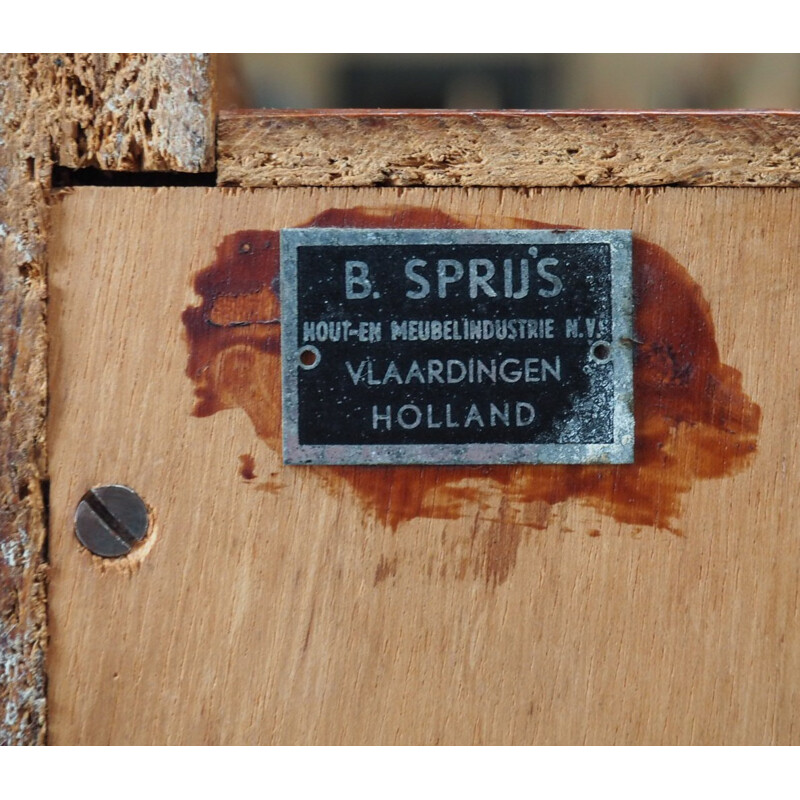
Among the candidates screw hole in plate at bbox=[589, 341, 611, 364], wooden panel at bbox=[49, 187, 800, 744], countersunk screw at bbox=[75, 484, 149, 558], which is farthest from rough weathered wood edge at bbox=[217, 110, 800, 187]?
countersunk screw at bbox=[75, 484, 149, 558]

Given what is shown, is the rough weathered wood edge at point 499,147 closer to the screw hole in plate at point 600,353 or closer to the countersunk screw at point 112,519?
the screw hole in plate at point 600,353

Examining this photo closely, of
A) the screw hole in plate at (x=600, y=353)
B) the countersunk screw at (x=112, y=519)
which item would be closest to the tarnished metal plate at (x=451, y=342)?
the screw hole in plate at (x=600, y=353)

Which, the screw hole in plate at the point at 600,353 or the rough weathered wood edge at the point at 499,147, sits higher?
the rough weathered wood edge at the point at 499,147

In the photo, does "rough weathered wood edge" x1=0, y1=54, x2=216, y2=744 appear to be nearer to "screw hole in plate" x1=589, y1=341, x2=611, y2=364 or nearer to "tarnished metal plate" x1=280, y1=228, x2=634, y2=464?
"tarnished metal plate" x1=280, y1=228, x2=634, y2=464

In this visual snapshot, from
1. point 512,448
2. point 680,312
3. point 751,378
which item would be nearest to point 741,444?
point 751,378

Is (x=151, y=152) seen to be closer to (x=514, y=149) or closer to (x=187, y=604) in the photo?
(x=514, y=149)

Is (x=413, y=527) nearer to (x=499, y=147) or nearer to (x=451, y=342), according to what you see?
(x=451, y=342)
